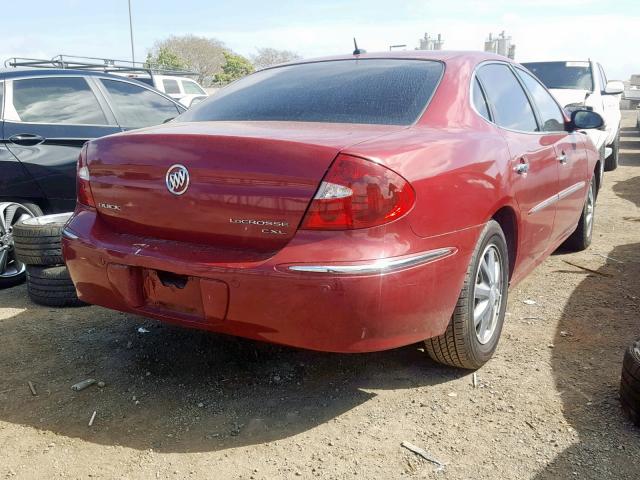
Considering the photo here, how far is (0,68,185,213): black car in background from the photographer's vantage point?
15.0 feet

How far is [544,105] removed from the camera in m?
4.16

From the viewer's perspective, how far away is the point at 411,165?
238 cm

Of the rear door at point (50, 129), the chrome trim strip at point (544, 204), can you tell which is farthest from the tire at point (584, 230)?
the rear door at point (50, 129)

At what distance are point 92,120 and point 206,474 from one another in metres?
3.61

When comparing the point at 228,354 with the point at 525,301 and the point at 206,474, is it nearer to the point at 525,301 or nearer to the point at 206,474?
the point at 206,474

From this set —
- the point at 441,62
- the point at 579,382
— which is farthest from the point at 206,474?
the point at 441,62

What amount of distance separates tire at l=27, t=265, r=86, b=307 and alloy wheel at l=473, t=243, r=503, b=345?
8.37ft

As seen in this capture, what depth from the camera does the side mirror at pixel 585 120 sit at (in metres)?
4.34

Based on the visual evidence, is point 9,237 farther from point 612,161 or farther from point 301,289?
point 612,161

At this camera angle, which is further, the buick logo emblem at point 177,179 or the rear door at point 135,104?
the rear door at point 135,104

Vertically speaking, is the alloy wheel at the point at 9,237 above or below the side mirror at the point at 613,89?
below

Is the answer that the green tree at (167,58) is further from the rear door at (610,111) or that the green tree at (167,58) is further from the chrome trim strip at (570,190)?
the chrome trim strip at (570,190)

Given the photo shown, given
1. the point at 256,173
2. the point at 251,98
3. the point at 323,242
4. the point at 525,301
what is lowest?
the point at 525,301

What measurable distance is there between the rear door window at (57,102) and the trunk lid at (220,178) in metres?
2.33
